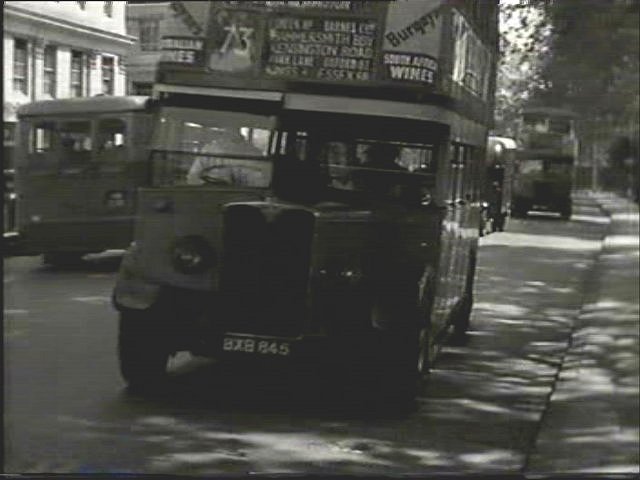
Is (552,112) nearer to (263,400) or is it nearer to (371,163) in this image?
(371,163)

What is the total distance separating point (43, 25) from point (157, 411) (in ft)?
3.45

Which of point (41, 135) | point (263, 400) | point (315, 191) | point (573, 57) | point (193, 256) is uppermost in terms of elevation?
point (573, 57)

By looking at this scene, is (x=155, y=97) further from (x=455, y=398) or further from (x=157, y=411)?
(x=455, y=398)

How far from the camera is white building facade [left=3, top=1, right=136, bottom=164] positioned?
217 centimetres

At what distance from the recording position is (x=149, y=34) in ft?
7.16

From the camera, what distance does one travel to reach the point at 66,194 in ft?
7.53

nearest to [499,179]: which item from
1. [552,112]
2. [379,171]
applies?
[552,112]

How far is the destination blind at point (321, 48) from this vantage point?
2.16 metres

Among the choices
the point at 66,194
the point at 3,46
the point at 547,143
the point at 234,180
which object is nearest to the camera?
the point at 3,46

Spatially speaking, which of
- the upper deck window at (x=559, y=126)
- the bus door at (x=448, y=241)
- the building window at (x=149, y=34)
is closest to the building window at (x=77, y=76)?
the building window at (x=149, y=34)

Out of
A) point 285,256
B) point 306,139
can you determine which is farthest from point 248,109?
point 285,256

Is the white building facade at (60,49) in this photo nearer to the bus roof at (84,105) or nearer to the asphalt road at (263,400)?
the bus roof at (84,105)

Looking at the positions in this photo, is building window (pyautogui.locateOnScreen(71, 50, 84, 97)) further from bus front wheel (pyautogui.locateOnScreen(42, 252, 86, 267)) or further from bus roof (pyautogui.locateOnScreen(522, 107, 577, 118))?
bus roof (pyautogui.locateOnScreen(522, 107, 577, 118))

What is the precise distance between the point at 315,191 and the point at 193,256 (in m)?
0.33
